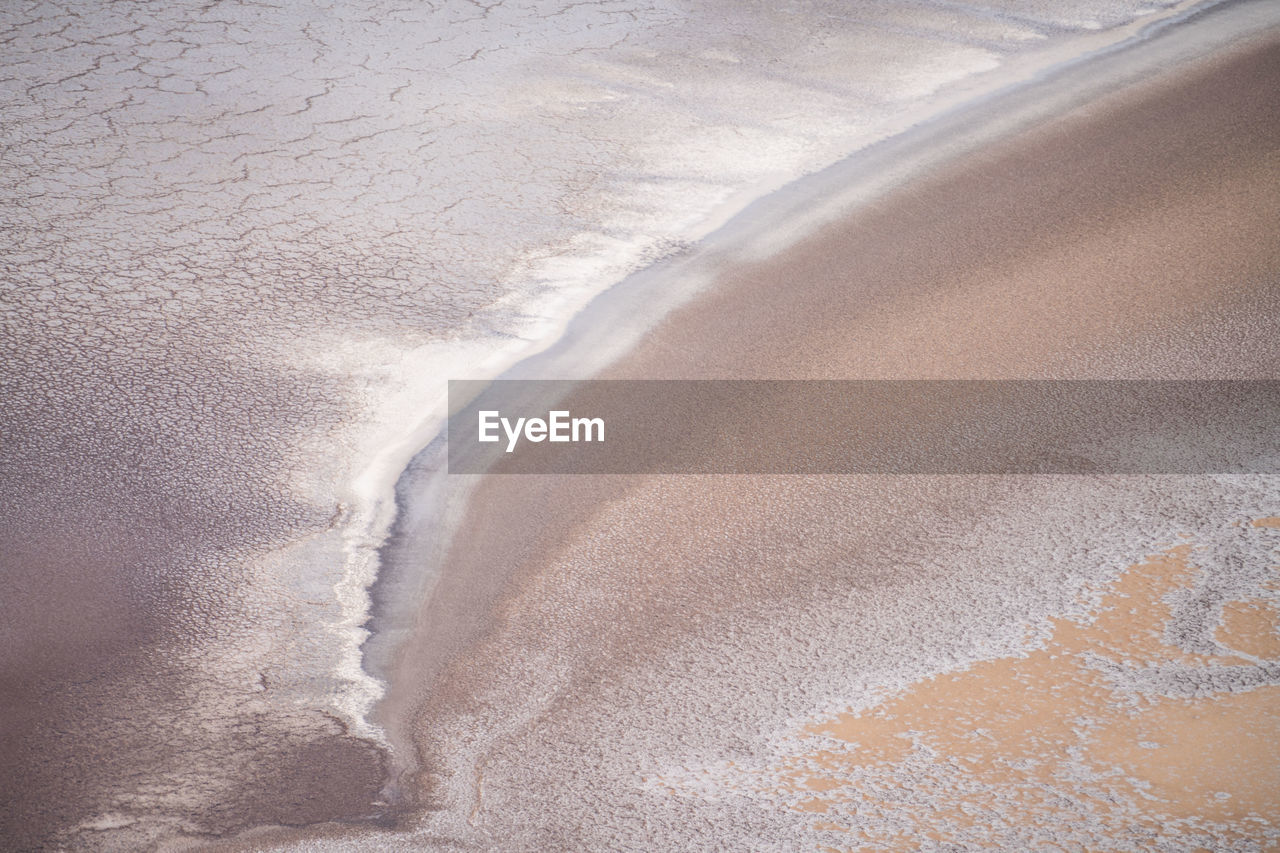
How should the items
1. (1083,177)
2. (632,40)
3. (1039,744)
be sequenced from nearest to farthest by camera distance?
(1039,744), (1083,177), (632,40)

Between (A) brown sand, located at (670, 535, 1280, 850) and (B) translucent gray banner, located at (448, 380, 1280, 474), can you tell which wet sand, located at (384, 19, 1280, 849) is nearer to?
(A) brown sand, located at (670, 535, 1280, 850)

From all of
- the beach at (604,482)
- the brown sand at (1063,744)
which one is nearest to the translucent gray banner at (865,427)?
the beach at (604,482)

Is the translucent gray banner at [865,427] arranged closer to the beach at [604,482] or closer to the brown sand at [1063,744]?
the beach at [604,482]

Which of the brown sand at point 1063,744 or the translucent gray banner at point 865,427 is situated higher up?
the translucent gray banner at point 865,427

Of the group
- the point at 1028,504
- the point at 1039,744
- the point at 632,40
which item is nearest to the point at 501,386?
the point at 1028,504

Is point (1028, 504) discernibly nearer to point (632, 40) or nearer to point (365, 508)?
point (365, 508)

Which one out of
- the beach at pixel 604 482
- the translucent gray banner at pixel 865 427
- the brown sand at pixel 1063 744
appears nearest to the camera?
the brown sand at pixel 1063 744
